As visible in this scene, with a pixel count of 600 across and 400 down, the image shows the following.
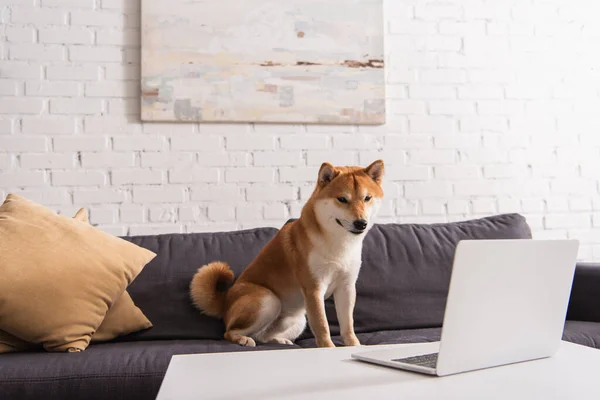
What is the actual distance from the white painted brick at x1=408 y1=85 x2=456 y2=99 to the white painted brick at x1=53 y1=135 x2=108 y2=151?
1415 millimetres

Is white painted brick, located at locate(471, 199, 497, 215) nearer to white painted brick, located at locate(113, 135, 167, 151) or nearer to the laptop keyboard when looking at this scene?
white painted brick, located at locate(113, 135, 167, 151)

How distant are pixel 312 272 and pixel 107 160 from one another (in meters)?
1.24

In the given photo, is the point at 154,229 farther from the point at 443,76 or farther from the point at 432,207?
the point at 443,76

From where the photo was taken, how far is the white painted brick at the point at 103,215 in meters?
2.65

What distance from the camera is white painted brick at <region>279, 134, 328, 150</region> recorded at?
2.80 m

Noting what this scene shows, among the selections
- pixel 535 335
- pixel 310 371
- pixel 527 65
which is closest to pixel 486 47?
pixel 527 65

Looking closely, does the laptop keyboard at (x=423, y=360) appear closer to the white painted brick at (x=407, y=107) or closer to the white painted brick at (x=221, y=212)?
the white painted brick at (x=221, y=212)

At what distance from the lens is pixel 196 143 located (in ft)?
9.00

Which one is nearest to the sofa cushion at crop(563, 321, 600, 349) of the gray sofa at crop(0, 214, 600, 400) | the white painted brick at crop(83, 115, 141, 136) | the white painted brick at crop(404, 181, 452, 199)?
the gray sofa at crop(0, 214, 600, 400)

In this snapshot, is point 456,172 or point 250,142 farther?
point 456,172

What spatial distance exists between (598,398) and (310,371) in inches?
15.8

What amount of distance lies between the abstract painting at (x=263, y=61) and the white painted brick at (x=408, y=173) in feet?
0.78

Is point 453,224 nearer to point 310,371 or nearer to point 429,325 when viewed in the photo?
point 429,325

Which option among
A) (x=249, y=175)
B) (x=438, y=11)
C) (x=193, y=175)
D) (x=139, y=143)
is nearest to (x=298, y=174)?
(x=249, y=175)
